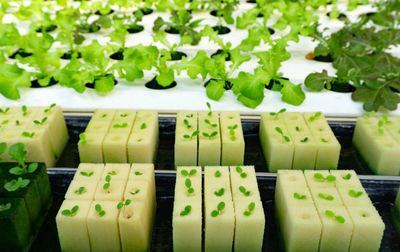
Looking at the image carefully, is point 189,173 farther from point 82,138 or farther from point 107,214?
point 82,138

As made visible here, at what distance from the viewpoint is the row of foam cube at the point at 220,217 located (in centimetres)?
116

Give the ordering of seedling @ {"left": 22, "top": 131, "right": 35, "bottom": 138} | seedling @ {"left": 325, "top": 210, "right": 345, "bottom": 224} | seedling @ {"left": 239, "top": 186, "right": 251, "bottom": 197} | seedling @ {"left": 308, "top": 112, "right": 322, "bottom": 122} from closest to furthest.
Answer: seedling @ {"left": 325, "top": 210, "right": 345, "bottom": 224} → seedling @ {"left": 239, "top": 186, "right": 251, "bottom": 197} → seedling @ {"left": 22, "top": 131, "right": 35, "bottom": 138} → seedling @ {"left": 308, "top": 112, "right": 322, "bottom": 122}

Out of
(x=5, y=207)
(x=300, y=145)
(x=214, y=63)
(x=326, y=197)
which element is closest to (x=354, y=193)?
(x=326, y=197)

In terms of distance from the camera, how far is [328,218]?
1.17m

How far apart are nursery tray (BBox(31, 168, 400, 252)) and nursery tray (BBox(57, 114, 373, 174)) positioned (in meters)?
0.15

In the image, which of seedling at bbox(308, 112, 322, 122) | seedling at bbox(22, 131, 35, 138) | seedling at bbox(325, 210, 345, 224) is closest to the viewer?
seedling at bbox(325, 210, 345, 224)

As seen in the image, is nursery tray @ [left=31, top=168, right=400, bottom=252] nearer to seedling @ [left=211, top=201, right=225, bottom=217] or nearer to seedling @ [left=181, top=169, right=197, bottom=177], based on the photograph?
seedling @ [left=181, top=169, right=197, bottom=177]

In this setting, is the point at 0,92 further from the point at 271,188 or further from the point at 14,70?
the point at 271,188

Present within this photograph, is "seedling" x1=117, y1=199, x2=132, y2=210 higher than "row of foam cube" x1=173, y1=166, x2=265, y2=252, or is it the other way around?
"seedling" x1=117, y1=199, x2=132, y2=210

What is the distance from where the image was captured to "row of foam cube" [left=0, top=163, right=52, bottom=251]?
46.3 inches

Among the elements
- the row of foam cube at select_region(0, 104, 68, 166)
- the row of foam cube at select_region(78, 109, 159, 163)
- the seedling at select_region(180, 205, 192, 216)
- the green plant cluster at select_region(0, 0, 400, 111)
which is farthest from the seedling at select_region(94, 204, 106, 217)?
the green plant cluster at select_region(0, 0, 400, 111)

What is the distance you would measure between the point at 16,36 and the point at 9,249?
143 cm

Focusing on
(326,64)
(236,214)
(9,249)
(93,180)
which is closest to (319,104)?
(326,64)

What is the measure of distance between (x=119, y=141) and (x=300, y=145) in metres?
0.67
